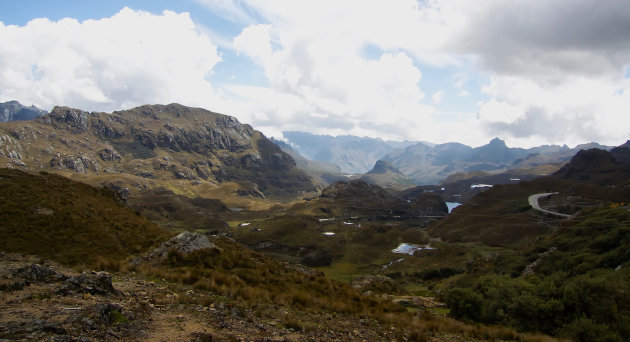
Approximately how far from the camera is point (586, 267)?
1464 inches

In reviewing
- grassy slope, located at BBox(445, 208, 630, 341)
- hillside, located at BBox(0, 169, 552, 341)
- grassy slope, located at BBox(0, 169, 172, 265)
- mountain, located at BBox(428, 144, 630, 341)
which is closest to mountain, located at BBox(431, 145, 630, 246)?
mountain, located at BBox(428, 144, 630, 341)

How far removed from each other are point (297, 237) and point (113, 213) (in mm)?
113366

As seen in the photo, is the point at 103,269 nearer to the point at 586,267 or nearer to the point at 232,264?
the point at 232,264

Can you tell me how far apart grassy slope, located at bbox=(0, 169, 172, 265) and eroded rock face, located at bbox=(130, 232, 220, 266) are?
2.20 metres

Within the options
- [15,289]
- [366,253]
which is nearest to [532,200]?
[366,253]

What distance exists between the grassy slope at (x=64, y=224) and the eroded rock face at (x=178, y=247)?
2.20 m

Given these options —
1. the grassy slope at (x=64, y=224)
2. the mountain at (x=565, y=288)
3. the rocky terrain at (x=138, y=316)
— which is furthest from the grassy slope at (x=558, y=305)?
the grassy slope at (x=64, y=224)

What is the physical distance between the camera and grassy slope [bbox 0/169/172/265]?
24.8m

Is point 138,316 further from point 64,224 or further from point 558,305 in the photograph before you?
point 558,305

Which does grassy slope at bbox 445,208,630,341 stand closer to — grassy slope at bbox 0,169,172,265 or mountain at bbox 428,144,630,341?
mountain at bbox 428,144,630,341

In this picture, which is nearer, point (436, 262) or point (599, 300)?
point (599, 300)

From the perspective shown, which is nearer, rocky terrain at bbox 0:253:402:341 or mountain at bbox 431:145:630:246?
rocky terrain at bbox 0:253:402:341

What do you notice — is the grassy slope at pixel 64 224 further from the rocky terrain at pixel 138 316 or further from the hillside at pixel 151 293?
the rocky terrain at pixel 138 316

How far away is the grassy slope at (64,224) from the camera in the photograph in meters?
24.8
